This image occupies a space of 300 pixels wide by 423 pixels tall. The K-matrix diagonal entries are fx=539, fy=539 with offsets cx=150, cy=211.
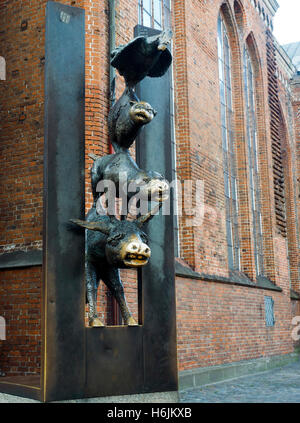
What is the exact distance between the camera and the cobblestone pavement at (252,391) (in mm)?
8180

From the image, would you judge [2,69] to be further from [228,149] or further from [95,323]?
[228,149]

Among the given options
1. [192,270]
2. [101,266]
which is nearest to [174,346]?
[101,266]

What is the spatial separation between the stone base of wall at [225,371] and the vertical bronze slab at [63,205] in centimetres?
656

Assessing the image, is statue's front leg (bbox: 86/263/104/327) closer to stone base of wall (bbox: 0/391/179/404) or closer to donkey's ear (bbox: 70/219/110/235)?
donkey's ear (bbox: 70/219/110/235)

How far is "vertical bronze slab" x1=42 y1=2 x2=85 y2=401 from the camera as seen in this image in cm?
308

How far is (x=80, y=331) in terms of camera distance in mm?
3162

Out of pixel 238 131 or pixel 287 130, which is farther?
pixel 287 130

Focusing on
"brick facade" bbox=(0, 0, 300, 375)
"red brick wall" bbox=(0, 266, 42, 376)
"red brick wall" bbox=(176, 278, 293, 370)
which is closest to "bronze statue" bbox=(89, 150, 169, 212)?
"brick facade" bbox=(0, 0, 300, 375)

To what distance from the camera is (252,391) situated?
9273 millimetres

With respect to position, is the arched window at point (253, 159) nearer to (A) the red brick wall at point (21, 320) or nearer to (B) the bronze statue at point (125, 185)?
(A) the red brick wall at point (21, 320)

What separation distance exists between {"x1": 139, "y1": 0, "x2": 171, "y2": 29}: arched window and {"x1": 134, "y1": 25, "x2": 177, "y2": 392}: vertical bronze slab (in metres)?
6.70

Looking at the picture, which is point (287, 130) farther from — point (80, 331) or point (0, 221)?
point (80, 331)
